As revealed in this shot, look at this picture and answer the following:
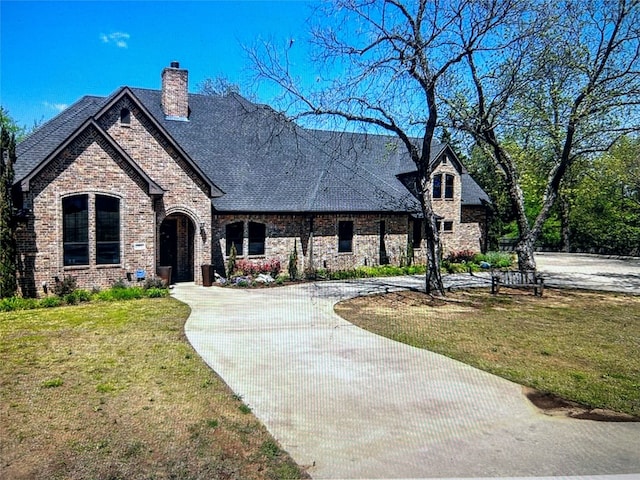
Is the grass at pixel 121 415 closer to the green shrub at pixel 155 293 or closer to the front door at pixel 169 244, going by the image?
the green shrub at pixel 155 293

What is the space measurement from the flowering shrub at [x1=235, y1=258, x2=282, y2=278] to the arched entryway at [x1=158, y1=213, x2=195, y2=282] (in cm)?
202

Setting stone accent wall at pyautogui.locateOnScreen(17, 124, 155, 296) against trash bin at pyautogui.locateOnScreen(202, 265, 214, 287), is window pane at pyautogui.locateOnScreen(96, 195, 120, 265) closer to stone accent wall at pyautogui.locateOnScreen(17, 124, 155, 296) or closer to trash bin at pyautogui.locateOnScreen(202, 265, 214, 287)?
stone accent wall at pyautogui.locateOnScreen(17, 124, 155, 296)

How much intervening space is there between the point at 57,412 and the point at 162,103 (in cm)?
1873

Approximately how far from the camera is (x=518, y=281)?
17.9 metres

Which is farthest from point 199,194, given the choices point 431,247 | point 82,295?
point 431,247

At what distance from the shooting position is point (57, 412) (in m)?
5.96

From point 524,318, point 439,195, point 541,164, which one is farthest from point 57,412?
point 541,164

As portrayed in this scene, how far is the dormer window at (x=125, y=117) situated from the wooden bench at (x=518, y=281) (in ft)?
47.5

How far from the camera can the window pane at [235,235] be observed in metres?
19.7

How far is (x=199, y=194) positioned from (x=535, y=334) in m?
12.5

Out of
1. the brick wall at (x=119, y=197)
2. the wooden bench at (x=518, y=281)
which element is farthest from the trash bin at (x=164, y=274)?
the wooden bench at (x=518, y=281)

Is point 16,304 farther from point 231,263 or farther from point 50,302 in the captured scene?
point 231,263

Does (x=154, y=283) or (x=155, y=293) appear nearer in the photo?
(x=155, y=293)

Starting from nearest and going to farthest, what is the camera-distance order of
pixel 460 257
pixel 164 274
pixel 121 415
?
pixel 121 415 → pixel 164 274 → pixel 460 257
